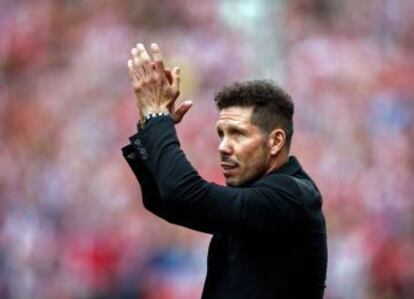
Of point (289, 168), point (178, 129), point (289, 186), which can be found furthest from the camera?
point (178, 129)

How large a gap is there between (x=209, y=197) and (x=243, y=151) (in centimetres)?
22

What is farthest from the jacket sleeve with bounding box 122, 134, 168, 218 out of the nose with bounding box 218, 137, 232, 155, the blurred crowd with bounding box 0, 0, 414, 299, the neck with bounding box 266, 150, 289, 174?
the blurred crowd with bounding box 0, 0, 414, 299

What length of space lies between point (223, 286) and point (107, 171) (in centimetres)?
690

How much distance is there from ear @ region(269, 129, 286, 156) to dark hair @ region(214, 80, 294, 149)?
0.5 inches

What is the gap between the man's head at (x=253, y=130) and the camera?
3.63 metres

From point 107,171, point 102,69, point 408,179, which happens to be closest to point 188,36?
point 102,69

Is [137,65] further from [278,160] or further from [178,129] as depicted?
[178,129]

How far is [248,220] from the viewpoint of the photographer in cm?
349

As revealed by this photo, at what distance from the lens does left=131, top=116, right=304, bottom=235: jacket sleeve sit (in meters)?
3.45

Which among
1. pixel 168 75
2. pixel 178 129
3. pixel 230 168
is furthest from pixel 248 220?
pixel 178 129

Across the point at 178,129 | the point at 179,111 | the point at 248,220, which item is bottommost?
the point at 248,220

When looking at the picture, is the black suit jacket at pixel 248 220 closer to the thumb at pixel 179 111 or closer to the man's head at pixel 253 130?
the man's head at pixel 253 130

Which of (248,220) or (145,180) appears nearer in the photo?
(248,220)

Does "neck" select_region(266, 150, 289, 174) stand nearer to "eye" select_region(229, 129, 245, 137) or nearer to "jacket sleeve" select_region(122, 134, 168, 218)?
"eye" select_region(229, 129, 245, 137)
